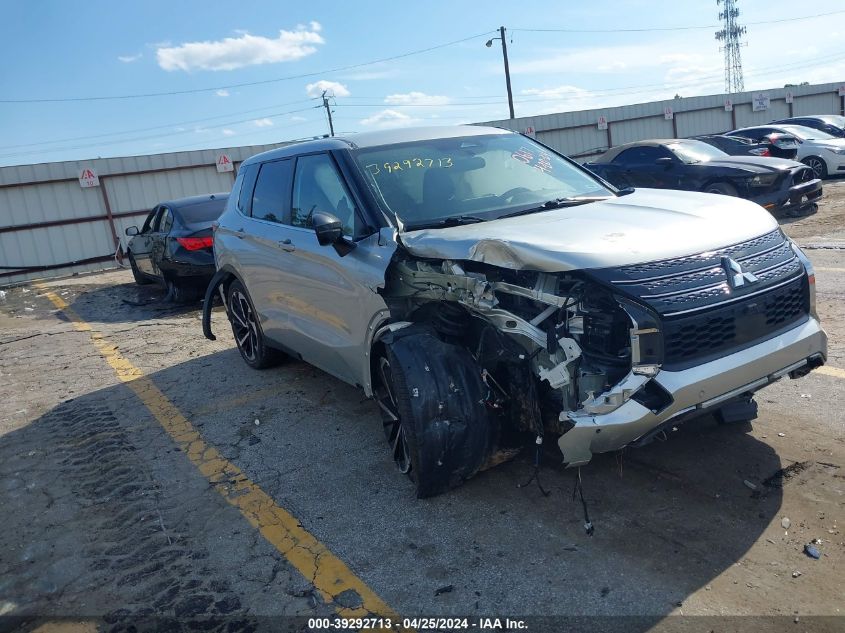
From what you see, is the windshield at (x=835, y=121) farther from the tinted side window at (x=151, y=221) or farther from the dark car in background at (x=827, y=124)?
the tinted side window at (x=151, y=221)

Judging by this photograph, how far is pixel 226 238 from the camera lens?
6.35 m

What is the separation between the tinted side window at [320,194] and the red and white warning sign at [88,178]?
54.2ft

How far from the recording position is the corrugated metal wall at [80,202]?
1867 centimetres

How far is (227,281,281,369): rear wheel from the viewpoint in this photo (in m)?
6.34

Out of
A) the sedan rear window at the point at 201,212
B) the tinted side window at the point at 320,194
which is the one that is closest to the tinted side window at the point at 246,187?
the tinted side window at the point at 320,194

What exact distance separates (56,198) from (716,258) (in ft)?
64.3

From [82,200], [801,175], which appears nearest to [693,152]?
[801,175]

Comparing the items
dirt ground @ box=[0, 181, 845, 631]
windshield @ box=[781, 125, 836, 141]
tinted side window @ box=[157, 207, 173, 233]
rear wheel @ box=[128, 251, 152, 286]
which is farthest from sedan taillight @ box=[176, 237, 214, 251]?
windshield @ box=[781, 125, 836, 141]

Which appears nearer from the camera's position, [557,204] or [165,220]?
[557,204]

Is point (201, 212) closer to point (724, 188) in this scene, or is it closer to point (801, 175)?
point (724, 188)

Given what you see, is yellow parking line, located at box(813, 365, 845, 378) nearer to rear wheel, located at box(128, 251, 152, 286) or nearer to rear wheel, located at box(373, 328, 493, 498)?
rear wheel, located at box(373, 328, 493, 498)

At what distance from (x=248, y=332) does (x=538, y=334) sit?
3928 millimetres

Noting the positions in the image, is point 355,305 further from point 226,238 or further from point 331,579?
point 226,238

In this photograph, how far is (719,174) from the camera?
38.3 ft
